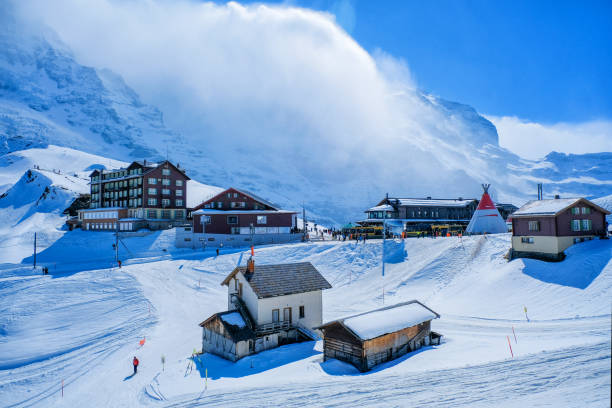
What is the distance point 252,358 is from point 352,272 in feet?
75.4

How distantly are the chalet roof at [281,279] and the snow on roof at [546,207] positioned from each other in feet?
71.0

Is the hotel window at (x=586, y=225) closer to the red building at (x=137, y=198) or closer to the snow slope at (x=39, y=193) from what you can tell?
the red building at (x=137, y=198)

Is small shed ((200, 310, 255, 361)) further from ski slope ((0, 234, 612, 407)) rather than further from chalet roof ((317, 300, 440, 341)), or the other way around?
chalet roof ((317, 300, 440, 341))

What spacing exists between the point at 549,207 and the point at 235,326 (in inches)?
1208

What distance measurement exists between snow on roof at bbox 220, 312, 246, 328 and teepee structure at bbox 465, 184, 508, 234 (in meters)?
39.9

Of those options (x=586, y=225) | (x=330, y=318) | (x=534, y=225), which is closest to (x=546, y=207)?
(x=534, y=225)

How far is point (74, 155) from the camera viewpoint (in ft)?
420

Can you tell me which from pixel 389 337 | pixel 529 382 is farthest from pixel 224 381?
pixel 529 382

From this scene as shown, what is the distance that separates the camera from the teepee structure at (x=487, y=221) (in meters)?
53.9

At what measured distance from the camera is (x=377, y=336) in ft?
70.5

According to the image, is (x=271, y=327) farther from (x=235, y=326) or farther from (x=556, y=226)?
(x=556, y=226)

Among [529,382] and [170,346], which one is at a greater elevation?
[529,382]

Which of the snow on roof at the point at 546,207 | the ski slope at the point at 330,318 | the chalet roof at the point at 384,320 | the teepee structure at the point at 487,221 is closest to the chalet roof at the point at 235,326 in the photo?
the ski slope at the point at 330,318

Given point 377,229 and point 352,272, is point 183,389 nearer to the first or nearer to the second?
point 352,272
